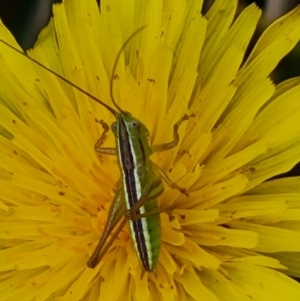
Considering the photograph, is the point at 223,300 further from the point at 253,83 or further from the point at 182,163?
the point at 253,83

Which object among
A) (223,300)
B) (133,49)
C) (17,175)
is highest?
(133,49)

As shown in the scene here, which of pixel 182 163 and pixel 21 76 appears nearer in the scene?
pixel 182 163

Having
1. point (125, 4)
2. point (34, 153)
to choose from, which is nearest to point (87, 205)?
point (34, 153)

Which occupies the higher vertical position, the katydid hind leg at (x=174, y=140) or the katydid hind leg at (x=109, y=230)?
the katydid hind leg at (x=174, y=140)
